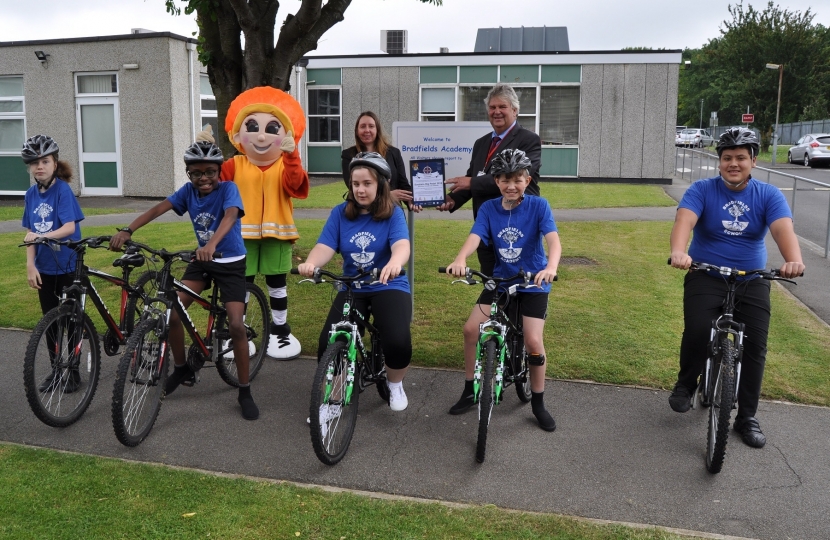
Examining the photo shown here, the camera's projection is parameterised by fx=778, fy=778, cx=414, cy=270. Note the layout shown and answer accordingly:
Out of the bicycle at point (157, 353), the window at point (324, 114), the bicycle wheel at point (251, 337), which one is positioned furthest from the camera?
the window at point (324, 114)

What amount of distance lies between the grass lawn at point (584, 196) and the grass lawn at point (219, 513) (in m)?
13.6

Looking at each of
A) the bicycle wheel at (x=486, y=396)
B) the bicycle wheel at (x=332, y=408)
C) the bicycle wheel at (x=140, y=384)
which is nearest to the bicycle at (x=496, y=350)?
the bicycle wheel at (x=486, y=396)

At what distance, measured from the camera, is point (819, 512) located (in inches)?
152

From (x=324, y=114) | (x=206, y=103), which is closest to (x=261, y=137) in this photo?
(x=206, y=103)

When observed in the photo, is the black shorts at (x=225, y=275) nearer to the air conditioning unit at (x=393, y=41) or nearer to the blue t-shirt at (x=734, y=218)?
the blue t-shirt at (x=734, y=218)

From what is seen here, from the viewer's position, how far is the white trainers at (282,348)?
646 cm

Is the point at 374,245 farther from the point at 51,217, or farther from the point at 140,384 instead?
the point at 51,217

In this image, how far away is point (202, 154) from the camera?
200 inches

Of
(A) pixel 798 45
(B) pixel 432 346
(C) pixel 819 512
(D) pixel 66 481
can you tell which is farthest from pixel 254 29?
(A) pixel 798 45

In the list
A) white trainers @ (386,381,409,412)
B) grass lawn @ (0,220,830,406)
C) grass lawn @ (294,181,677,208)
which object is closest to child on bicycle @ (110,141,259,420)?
white trainers @ (386,381,409,412)

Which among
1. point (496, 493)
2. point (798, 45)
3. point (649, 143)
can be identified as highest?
point (798, 45)

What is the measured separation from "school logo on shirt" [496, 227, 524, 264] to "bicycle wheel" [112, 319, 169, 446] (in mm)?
2155

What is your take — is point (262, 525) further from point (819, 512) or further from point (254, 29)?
point (254, 29)

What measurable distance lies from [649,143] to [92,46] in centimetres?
1659
